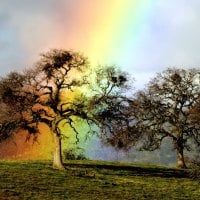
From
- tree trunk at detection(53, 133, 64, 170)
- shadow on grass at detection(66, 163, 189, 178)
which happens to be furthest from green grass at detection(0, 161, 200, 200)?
tree trunk at detection(53, 133, 64, 170)

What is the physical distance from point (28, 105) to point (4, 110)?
2772 mm

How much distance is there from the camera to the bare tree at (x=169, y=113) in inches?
3334

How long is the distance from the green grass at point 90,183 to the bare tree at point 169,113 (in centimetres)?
1159

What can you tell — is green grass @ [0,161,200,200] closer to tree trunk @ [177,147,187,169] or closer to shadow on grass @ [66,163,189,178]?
shadow on grass @ [66,163,189,178]

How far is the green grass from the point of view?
48.1 m

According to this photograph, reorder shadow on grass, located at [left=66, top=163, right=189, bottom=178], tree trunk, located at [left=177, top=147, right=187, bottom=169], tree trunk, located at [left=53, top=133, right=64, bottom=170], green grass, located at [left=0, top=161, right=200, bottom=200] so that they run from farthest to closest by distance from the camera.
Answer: tree trunk, located at [left=177, top=147, right=187, bottom=169] < shadow on grass, located at [left=66, top=163, right=189, bottom=178] < tree trunk, located at [left=53, top=133, right=64, bottom=170] < green grass, located at [left=0, top=161, right=200, bottom=200]

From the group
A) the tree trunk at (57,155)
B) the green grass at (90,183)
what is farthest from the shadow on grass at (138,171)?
the tree trunk at (57,155)

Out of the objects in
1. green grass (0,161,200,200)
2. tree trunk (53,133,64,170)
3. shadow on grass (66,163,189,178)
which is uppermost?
tree trunk (53,133,64,170)

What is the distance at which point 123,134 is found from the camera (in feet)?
228

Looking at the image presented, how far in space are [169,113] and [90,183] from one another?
33130 mm

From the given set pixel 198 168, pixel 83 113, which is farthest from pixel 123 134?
pixel 198 168

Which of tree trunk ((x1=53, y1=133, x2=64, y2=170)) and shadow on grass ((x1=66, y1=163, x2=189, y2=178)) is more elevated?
tree trunk ((x1=53, y1=133, x2=64, y2=170))

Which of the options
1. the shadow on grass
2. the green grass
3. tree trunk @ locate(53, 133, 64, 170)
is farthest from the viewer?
the shadow on grass

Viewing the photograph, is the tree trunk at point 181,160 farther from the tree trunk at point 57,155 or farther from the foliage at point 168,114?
the tree trunk at point 57,155
